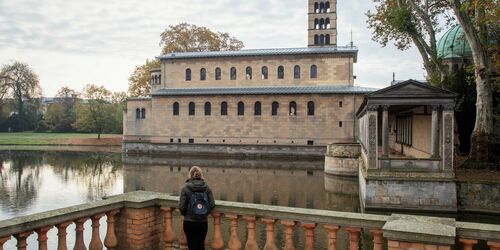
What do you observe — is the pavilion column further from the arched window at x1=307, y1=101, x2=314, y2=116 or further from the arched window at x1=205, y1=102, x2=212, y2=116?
the arched window at x1=205, y1=102, x2=212, y2=116

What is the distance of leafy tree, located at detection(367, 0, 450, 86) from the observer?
2323cm

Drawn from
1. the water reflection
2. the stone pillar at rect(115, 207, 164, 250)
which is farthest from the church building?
the stone pillar at rect(115, 207, 164, 250)

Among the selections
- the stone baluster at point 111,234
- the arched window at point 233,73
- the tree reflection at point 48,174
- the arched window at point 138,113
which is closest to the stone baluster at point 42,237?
the stone baluster at point 111,234

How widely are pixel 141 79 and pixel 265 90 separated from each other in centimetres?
2284

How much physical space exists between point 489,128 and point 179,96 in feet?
103

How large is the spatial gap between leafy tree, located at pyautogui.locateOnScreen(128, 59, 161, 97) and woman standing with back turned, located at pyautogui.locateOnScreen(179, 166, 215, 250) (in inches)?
2129

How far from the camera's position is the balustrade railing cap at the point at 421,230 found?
4.61m

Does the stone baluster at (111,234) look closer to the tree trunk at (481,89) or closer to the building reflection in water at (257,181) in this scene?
the building reflection in water at (257,181)

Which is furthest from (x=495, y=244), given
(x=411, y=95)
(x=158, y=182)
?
(x=158, y=182)

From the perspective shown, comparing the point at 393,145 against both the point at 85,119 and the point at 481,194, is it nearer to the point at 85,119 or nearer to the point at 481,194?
the point at 481,194

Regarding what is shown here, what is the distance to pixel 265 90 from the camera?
43.2 m

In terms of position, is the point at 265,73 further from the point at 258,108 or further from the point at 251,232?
the point at 251,232

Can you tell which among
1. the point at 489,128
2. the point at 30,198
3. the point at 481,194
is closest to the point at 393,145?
the point at 489,128

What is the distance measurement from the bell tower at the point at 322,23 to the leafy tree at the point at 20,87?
52.8 metres
